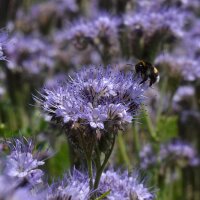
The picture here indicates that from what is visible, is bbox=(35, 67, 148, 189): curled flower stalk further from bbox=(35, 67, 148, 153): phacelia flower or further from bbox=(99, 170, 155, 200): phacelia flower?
bbox=(99, 170, 155, 200): phacelia flower

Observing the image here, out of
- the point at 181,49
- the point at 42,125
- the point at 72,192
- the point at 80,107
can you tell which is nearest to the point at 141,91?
the point at 80,107

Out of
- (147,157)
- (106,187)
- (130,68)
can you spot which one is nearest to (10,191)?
(106,187)

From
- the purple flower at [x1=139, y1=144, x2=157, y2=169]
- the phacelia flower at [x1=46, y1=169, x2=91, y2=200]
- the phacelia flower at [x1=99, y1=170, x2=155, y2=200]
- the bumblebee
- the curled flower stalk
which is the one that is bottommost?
the purple flower at [x1=139, y1=144, x2=157, y2=169]

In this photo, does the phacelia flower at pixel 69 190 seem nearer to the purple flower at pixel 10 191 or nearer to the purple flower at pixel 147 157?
the purple flower at pixel 10 191

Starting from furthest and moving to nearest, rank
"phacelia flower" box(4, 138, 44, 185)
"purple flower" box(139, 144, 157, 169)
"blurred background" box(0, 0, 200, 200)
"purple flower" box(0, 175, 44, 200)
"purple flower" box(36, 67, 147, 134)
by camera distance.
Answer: "purple flower" box(139, 144, 157, 169), "blurred background" box(0, 0, 200, 200), "purple flower" box(36, 67, 147, 134), "phacelia flower" box(4, 138, 44, 185), "purple flower" box(0, 175, 44, 200)

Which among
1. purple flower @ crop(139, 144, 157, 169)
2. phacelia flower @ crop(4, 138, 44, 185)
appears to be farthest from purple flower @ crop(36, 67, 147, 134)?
purple flower @ crop(139, 144, 157, 169)

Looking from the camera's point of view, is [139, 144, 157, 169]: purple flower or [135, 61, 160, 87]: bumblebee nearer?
[135, 61, 160, 87]: bumblebee

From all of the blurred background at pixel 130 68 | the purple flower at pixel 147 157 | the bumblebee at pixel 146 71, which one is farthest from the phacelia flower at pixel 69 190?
the purple flower at pixel 147 157

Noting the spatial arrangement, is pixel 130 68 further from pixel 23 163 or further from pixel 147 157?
pixel 23 163
